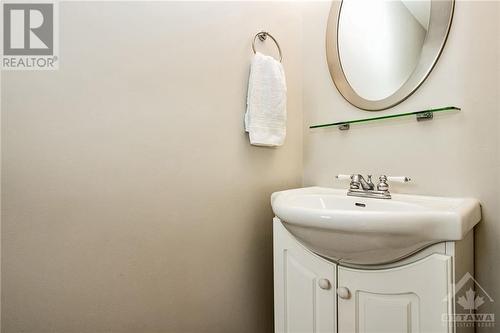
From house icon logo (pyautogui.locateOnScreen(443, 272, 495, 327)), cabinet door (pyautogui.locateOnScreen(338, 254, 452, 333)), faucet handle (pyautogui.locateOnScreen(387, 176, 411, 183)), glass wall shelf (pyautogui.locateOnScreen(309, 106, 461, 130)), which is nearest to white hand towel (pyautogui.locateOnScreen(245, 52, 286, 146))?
glass wall shelf (pyautogui.locateOnScreen(309, 106, 461, 130))

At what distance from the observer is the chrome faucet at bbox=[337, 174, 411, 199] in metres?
0.96

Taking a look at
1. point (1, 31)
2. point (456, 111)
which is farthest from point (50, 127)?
point (456, 111)

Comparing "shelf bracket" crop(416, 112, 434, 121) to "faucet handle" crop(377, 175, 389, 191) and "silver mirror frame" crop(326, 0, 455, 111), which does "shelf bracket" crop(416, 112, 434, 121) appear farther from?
"faucet handle" crop(377, 175, 389, 191)

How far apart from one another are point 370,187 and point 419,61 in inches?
19.5

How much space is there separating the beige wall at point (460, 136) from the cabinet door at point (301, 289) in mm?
466

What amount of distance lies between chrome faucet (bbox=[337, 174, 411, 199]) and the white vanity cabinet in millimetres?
268

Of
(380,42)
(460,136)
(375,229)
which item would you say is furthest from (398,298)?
(380,42)

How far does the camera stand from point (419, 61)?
0.96 meters

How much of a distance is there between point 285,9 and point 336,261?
1172mm

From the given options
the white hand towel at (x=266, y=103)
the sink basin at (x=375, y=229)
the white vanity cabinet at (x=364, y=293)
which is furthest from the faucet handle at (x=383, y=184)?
the white hand towel at (x=266, y=103)

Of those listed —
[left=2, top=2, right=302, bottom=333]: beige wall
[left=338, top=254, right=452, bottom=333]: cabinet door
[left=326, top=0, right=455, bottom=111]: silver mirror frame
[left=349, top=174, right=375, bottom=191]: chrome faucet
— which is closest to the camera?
[left=338, top=254, right=452, bottom=333]: cabinet door

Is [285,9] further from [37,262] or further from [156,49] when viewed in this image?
[37,262]

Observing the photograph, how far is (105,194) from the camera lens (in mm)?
865

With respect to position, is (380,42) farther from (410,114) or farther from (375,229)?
(375,229)
